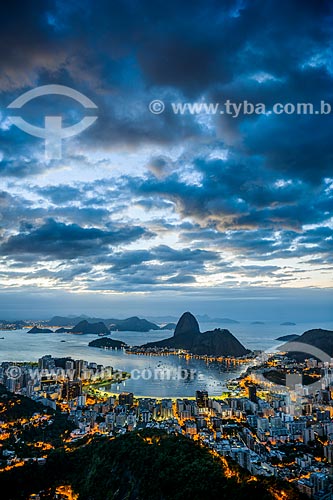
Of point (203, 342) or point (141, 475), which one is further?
point (203, 342)

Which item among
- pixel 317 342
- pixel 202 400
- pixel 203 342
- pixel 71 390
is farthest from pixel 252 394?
pixel 203 342

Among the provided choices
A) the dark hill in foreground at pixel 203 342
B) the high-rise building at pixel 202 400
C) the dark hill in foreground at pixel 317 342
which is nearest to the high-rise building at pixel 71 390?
the high-rise building at pixel 202 400

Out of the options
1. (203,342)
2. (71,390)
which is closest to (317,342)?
(203,342)

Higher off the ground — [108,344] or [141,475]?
[141,475]

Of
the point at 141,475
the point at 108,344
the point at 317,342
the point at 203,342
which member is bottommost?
the point at 108,344

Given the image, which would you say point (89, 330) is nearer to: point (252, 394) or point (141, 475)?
point (252, 394)

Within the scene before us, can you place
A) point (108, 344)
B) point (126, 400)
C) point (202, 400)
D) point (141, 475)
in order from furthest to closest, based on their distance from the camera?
1. point (108, 344)
2. point (126, 400)
3. point (202, 400)
4. point (141, 475)

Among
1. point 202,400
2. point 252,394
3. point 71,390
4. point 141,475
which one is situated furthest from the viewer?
point 71,390

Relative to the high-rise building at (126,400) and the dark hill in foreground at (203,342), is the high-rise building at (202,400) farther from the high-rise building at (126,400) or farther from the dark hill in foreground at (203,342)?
the dark hill in foreground at (203,342)

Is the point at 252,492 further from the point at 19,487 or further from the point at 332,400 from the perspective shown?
the point at 332,400

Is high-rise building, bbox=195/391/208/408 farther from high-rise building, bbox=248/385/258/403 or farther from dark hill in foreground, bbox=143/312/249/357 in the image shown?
dark hill in foreground, bbox=143/312/249/357
